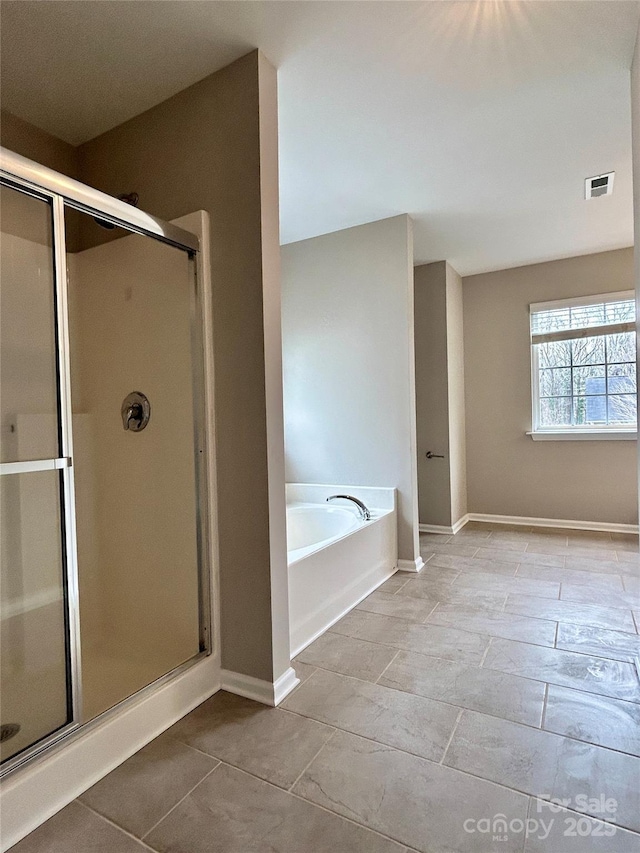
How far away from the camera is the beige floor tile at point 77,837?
44.1 inches

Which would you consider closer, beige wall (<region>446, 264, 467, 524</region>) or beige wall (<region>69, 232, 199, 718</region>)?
beige wall (<region>69, 232, 199, 718</region>)

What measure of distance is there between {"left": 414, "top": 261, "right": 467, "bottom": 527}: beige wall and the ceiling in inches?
53.3

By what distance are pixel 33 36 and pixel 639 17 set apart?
86.6 inches

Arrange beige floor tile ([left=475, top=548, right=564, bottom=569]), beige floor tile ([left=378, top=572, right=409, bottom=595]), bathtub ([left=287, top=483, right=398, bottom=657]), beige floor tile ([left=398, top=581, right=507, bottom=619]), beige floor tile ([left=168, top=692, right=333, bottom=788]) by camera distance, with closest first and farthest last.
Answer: beige floor tile ([left=168, top=692, right=333, bottom=788]) → bathtub ([left=287, top=483, right=398, bottom=657]) → beige floor tile ([left=398, top=581, right=507, bottom=619]) → beige floor tile ([left=378, top=572, right=409, bottom=595]) → beige floor tile ([left=475, top=548, right=564, bottom=569])

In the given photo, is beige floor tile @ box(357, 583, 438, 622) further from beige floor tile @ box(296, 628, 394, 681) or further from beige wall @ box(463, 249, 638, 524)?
beige wall @ box(463, 249, 638, 524)

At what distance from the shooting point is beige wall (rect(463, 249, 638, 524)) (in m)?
4.00

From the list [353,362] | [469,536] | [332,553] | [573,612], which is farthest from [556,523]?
[332,553]

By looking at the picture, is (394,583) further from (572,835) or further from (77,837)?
(77,837)

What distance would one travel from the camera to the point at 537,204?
10.1 feet

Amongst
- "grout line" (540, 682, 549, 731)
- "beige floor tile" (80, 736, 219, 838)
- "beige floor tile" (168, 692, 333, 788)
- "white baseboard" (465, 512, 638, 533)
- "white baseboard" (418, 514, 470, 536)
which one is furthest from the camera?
"white baseboard" (418, 514, 470, 536)

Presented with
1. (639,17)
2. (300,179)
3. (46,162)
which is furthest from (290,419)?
(639,17)

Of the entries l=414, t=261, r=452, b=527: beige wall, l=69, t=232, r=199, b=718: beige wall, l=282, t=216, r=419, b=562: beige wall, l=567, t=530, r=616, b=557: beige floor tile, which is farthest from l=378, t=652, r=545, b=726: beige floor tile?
l=414, t=261, r=452, b=527: beige wall

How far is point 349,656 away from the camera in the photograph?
204 centimetres

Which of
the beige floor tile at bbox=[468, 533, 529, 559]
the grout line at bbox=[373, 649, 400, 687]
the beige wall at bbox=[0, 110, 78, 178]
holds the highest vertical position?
the beige wall at bbox=[0, 110, 78, 178]
